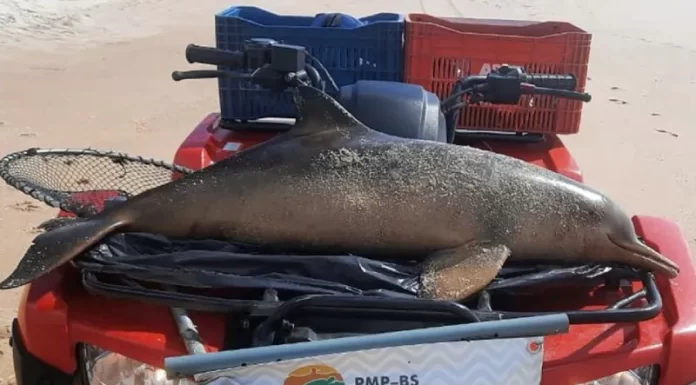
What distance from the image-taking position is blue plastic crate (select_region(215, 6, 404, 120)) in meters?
3.67

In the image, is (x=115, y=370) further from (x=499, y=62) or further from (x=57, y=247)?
(x=499, y=62)

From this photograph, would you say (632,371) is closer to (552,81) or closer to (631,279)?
(631,279)

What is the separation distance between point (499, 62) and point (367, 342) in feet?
6.69

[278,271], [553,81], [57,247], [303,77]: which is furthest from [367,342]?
[553,81]

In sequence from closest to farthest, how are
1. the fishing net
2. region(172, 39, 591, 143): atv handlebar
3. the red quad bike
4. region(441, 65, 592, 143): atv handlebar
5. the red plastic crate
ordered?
the red quad bike, the fishing net, region(172, 39, 591, 143): atv handlebar, region(441, 65, 592, 143): atv handlebar, the red plastic crate

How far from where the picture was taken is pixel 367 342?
1.98m

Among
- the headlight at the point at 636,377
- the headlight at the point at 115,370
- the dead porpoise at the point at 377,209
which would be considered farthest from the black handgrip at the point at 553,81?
the headlight at the point at 115,370

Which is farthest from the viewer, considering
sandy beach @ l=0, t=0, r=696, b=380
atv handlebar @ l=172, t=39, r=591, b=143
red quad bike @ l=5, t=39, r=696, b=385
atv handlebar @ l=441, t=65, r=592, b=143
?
sandy beach @ l=0, t=0, r=696, b=380

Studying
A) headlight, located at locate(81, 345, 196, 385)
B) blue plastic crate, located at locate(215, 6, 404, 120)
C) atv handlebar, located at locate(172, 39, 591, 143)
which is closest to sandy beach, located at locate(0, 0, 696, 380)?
blue plastic crate, located at locate(215, 6, 404, 120)

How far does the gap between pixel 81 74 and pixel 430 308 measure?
8.87 meters

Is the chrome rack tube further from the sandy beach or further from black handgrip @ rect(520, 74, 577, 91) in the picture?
the sandy beach

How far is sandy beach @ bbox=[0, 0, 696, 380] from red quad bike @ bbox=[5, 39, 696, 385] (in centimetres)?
199

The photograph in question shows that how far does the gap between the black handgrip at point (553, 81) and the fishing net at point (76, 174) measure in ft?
4.39

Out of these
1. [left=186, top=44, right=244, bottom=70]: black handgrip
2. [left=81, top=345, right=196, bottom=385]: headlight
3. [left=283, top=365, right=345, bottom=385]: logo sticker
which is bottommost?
[left=81, top=345, right=196, bottom=385]: headlight
